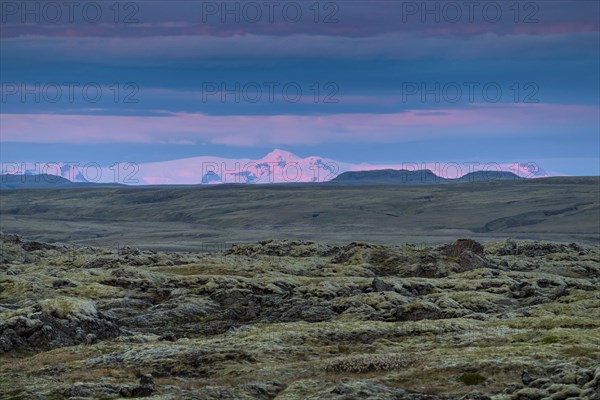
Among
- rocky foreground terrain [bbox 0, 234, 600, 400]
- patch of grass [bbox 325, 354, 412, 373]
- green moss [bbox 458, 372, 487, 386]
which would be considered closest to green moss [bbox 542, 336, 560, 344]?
rocky foreground terrain [bbox 0, 234, 600, 400]

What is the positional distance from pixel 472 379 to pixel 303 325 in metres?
29.7

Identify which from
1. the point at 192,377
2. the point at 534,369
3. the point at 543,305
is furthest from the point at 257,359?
the point at 543,305

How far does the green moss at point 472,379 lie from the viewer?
49.4 meters

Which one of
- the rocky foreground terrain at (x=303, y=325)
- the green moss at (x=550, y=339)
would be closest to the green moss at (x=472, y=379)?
the rocky foreground terrain at (x=303, y=325)

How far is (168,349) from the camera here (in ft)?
212

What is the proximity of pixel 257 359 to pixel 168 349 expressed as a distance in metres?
6.79

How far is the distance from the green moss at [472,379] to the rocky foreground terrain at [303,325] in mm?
124

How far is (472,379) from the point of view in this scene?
49.8 m

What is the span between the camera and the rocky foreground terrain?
50.1 metres

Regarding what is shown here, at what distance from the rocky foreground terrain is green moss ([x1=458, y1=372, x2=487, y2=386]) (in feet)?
0.41

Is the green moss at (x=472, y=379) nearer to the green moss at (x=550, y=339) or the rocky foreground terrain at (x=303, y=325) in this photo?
the rocky foreground terrain at (x=303, y=325)

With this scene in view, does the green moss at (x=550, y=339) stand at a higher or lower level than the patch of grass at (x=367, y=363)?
higher

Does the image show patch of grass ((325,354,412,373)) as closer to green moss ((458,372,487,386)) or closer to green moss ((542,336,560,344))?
green moss ((458,372,487,386))

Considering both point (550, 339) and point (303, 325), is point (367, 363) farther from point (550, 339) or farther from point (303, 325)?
point (303, 325)
